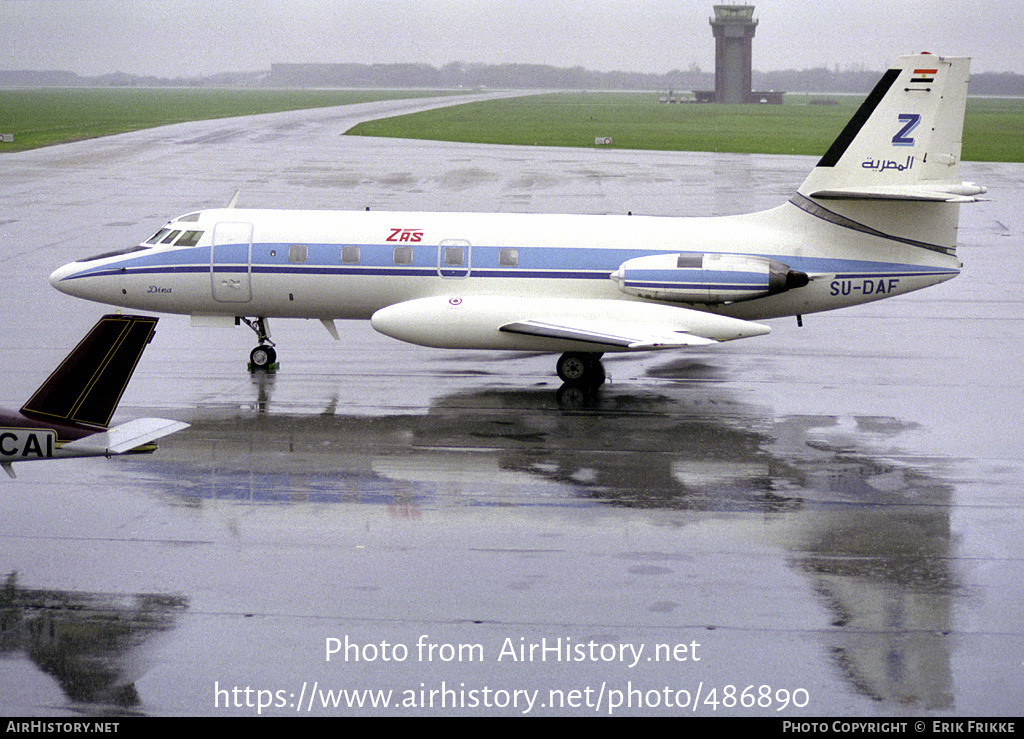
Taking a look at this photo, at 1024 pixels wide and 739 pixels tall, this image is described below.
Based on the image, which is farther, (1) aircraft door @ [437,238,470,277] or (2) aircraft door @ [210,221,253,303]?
(2) aircraft door @ [210,221,253,303]

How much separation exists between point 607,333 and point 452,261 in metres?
3.37

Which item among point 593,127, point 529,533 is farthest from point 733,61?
point 529,533

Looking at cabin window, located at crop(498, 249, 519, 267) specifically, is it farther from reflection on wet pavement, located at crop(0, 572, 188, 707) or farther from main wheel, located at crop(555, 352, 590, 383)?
reflection on wet pavement, located at crop(0, 572, 188, 707)

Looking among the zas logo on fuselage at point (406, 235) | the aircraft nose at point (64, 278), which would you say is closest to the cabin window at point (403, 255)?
the zas logo on fuselage at point (406, 235)

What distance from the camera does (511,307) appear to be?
69.2ft

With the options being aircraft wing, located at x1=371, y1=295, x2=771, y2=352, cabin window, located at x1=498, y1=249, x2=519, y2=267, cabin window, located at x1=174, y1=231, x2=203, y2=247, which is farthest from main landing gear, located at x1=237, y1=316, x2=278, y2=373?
cabin window, located at x1=498, y1=249, x2=519, y2=267

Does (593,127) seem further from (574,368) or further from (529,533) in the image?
(529,533)

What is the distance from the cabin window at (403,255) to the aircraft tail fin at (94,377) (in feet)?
26.4

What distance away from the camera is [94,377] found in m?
14.1

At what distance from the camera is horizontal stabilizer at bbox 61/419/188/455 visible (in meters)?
13.6

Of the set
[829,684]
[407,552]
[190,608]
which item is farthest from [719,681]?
[190,608]

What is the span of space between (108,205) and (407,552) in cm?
3796

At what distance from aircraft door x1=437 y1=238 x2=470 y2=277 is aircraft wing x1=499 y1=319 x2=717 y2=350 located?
157cm

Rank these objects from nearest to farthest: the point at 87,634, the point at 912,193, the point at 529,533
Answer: the point at 87,634, the point at 529,533, the point at 912,193
